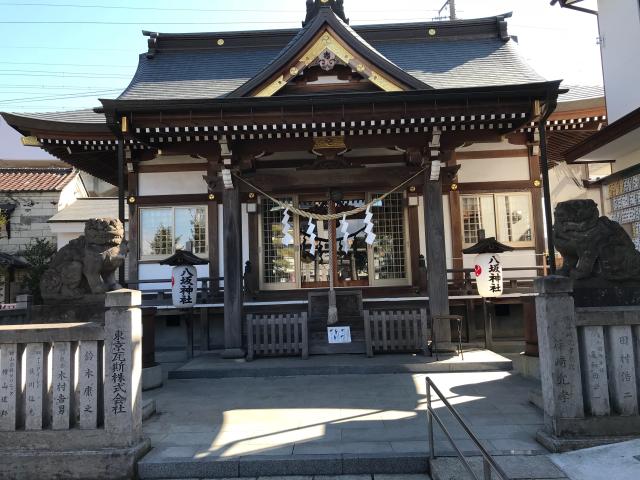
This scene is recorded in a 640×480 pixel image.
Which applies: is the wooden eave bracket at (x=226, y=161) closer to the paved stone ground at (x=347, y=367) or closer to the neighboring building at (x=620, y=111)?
the paved stone ground at (x=347, y=367)

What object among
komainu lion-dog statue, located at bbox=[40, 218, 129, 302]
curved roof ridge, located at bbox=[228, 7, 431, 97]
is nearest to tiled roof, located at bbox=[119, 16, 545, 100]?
curved roof ridge, located at bbox=[228, 7, 431, 97]

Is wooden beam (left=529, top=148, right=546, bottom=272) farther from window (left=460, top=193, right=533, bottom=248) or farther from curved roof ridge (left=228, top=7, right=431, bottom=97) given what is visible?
curved roof ridge (left=228, top=7, right=431, bottom=97)

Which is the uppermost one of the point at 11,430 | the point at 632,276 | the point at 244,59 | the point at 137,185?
the point at 244,59

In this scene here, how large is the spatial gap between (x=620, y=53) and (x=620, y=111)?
145 centimetres

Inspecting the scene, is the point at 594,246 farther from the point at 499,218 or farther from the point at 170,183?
the point at 170,183

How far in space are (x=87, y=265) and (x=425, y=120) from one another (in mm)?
6355

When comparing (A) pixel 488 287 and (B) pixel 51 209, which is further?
(B) pixel 51 209

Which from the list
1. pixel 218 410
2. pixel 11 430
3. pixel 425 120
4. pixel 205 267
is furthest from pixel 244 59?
pixel 11 430

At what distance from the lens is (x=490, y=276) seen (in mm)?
9172

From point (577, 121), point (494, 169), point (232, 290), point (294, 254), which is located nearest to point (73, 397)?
point (232, 290)

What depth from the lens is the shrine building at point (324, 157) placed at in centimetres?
811

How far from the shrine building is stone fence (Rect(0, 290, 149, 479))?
14.7 feet

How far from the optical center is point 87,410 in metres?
4.25

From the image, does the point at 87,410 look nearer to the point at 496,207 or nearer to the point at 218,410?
the point at 218,410
